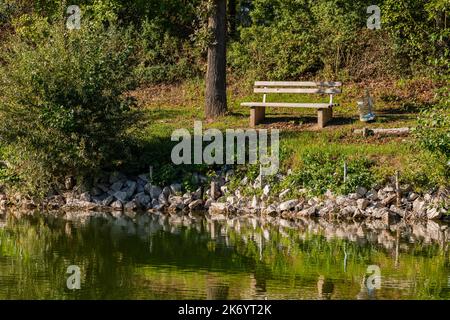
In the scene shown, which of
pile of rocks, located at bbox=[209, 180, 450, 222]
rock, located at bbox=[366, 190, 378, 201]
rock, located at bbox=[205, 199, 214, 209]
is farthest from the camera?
rock, located at bbox=[205, 199, 214, 209]

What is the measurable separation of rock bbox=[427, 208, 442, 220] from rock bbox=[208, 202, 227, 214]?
455cm

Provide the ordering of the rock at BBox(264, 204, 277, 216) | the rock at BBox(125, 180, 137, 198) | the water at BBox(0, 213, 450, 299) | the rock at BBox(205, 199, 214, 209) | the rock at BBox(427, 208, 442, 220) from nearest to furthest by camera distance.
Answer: the water at BBox(0, 213, 450, 299) < the rock at BBox(427, 208, 442, 220) < the rock at BBox(264, 204, 277, 216) < the rock at BBox(205, 199, 214, 209) < the rock at BBox(125, 180, 137, 198)

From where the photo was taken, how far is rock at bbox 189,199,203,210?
77.9 feet

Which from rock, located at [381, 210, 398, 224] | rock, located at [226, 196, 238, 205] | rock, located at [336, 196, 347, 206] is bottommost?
rock, located at [381, 210, 398, 224]

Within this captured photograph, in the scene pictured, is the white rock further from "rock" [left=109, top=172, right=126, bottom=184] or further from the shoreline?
"rock" [left=109, top=172, right=126, bottom=184]

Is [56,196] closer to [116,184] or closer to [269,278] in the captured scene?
[116,184]

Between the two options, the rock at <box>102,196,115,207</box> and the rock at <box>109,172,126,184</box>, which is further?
the rock at <box>109,172,126,184</box>

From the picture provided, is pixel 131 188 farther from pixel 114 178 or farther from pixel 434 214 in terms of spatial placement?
pixel 434 214

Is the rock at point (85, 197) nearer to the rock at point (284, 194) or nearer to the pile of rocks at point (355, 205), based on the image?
the pile of rocks at point (355, 205)

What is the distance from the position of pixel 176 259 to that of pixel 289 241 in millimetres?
2811

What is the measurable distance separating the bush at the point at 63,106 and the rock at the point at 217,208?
2.60 m

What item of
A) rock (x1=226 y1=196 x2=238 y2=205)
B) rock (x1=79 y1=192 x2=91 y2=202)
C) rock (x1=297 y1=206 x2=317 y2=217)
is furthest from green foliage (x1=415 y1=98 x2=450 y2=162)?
rock (x1=79 y1=192 x2=91 y2=202)

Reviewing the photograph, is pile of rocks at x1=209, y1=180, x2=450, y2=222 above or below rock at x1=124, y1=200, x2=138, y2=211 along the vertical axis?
above
